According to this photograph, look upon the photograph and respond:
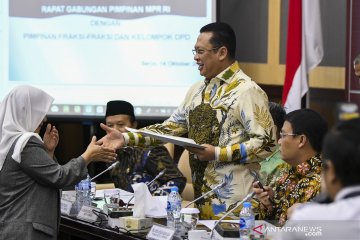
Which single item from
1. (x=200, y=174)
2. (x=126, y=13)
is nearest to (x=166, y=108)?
(x=126, y=13)

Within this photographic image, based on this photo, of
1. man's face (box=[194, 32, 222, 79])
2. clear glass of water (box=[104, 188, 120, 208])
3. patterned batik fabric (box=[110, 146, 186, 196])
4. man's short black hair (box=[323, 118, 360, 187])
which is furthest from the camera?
patterned batik fabric (box=[110, 146, 186, 196])

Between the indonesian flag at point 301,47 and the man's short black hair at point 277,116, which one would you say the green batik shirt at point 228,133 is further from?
the indonesian flag at point 301,47

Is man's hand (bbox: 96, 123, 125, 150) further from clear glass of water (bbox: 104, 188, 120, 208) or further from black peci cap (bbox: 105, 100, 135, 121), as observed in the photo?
black peci cap (bbox: 105, 100, 135, 121)

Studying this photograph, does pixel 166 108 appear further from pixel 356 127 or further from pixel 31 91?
pixel 356 127

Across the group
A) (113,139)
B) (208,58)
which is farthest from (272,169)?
(113,139)

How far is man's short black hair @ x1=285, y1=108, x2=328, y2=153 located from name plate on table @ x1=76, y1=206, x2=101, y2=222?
1.18 metres

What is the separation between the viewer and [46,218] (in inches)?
143

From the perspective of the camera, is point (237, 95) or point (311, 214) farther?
point (237, 95)

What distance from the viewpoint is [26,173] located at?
3.57 metres

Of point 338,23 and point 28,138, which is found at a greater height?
point 338,23

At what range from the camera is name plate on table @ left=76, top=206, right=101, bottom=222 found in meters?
4.07

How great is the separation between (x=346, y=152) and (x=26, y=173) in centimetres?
199

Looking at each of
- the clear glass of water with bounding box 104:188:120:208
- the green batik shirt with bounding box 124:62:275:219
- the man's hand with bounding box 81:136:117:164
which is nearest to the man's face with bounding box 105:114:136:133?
the clear glass of water with bounding box 104:188:120:208

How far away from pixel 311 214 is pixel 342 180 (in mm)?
105
